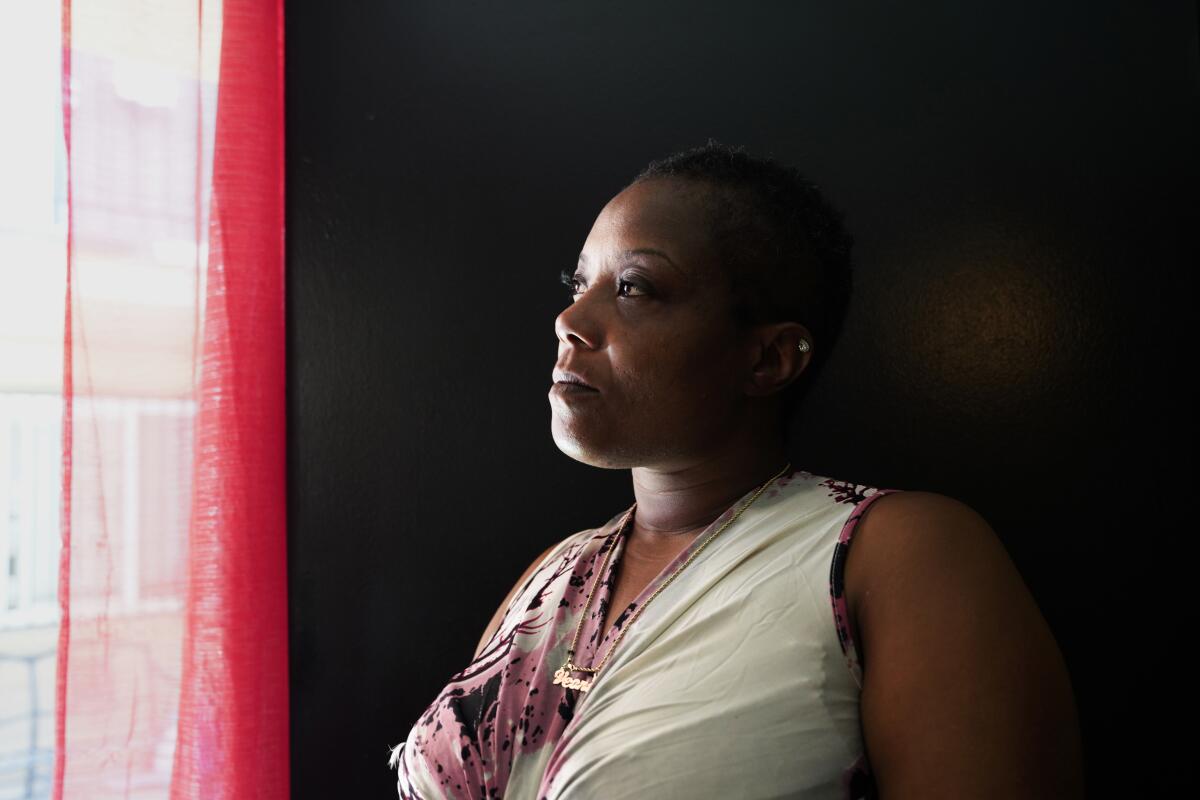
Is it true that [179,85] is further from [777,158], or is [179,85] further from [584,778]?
[584,778]

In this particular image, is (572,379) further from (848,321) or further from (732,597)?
(848,321)

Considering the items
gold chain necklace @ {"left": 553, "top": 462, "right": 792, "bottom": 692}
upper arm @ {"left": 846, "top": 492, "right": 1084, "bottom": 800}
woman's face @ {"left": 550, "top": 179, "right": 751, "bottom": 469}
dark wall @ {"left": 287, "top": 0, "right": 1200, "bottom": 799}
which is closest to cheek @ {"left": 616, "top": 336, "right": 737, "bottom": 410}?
woman's face @ {"left": 550, "top": 179, "right": 751, "bottom": 469}

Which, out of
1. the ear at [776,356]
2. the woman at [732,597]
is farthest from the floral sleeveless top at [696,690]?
the ear at [776,356]

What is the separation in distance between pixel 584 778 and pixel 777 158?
947 mm

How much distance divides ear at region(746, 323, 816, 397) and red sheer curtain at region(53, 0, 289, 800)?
87 cm

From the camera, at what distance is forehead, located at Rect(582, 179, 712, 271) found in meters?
1.11

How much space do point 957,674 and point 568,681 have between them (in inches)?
16.1

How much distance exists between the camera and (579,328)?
1109 mm

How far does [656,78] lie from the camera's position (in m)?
1.55

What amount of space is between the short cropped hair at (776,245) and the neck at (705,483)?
73 mm

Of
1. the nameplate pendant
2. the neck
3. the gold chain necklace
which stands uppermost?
the neck

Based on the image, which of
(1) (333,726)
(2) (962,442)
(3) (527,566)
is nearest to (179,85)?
(3) (527,566)

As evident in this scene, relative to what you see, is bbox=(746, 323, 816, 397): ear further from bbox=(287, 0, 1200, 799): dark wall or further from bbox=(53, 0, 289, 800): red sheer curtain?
bbox=(53, 0, 289, 800): red sheer curtain

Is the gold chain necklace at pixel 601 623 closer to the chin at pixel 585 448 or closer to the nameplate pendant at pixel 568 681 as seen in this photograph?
the nameplate pendant at pixel 568 681
